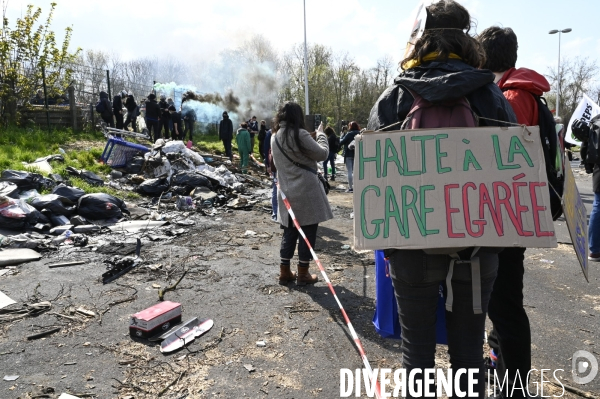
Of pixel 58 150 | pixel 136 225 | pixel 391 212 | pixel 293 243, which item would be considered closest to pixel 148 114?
pixel 58 150

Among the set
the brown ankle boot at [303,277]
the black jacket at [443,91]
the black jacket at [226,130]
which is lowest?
the brown ankle boot at [303,277]

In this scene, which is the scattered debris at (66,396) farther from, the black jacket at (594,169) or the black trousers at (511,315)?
the black jacket at (594,169)

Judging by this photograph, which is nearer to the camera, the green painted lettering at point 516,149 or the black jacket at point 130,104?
the green painted lettering at point 516,149

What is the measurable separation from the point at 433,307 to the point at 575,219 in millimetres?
928

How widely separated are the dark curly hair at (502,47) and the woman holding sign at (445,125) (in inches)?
24.4

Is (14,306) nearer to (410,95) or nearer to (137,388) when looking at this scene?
(137,388)

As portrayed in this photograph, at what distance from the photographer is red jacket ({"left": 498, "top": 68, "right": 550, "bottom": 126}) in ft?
7.77

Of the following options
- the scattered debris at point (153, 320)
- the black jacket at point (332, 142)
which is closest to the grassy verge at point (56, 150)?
the scattered debris at point (153, 320)

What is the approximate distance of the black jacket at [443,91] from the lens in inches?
71.2

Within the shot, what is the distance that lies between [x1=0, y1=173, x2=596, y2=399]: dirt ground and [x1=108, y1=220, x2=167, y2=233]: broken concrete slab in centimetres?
101

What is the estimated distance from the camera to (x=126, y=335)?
11.9 feet

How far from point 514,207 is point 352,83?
4937 cm

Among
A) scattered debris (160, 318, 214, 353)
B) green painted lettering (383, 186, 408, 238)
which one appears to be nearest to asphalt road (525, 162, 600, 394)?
green painted lettering (383, 186, 408, 238)

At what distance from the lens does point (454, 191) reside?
6.21ft
